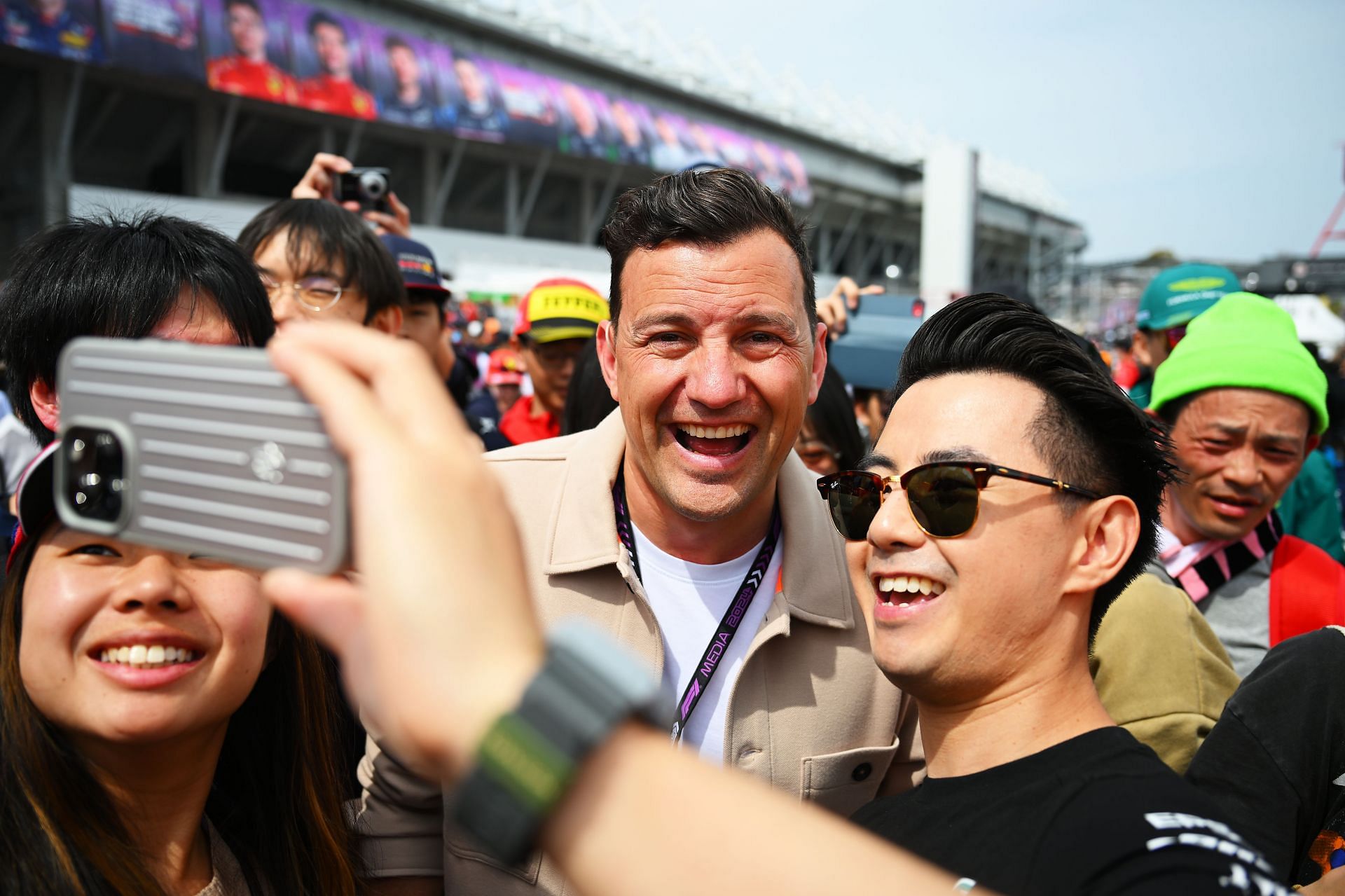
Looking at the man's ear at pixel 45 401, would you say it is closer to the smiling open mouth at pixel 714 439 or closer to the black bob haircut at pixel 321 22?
the smiling open mouth at pixel 714 439

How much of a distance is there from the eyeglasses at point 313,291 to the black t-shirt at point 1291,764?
2880 mm

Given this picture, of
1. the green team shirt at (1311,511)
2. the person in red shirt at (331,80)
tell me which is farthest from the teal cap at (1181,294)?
the person in red shirt at (331,80)

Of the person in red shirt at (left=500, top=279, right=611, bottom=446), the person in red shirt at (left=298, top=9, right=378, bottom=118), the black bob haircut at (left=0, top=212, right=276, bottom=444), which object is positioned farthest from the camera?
the person in red shirt at (left=298, top=9, right=378, bottom=118)

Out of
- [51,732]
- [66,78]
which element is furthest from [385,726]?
[66,78]

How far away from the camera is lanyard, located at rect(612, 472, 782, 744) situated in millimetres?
2227

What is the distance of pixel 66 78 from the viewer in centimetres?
2106

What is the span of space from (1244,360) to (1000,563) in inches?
71.2

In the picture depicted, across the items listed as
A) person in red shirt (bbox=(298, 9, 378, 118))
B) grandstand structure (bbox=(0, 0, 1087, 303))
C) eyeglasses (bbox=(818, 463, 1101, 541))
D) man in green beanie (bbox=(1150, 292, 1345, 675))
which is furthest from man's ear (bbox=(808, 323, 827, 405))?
person in red shirt (bbox=(298, 9, 378, 118))

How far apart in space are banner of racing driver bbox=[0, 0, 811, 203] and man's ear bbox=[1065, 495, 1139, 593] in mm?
14275

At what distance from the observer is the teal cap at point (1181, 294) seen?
4.70 meters

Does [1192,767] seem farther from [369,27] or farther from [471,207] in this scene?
[471,207]

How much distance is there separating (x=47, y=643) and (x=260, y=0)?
25571 mm

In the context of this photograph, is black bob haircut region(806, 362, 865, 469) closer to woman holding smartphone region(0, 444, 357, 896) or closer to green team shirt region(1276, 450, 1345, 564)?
green team shirt region(1276, 450, 1345, 564)

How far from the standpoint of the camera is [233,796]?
1866 millimetres
